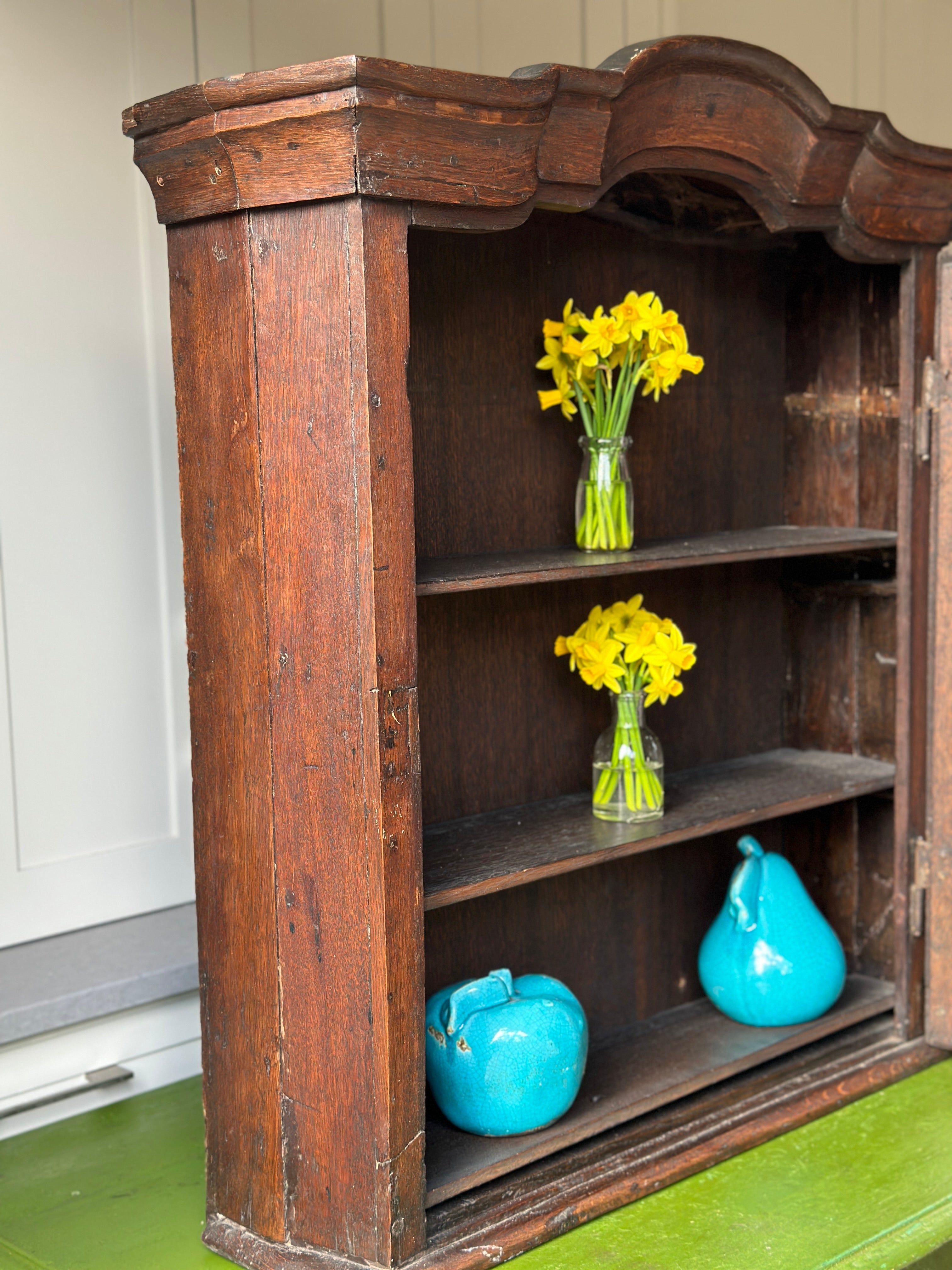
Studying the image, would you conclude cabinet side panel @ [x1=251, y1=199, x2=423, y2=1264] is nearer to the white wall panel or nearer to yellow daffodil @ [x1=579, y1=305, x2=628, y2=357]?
yellow daffodil @ [x1=579, y1=305, x2=628, y2=357]

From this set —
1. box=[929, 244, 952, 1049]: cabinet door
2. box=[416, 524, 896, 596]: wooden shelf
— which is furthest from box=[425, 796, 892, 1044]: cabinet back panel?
box=[416, 524, 896, 596]: wooden shelf

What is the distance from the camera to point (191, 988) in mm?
2520

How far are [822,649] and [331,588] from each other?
1.47 metres

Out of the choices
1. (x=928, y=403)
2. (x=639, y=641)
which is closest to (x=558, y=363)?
(x=639, y=641)

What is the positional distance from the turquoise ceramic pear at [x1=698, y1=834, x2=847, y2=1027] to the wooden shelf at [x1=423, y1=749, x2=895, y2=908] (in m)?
0.14

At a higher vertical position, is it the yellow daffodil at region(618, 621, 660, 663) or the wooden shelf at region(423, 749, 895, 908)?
the yellow daffodil at region(618, 621, 660, 663)

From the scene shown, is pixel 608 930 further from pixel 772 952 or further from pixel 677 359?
pixel 677 359

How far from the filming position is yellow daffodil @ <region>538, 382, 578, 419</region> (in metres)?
2.39

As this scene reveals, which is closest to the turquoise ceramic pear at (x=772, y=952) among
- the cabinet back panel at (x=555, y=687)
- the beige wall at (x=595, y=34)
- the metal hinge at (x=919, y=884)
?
the metal hinge at (x=919, y=884)

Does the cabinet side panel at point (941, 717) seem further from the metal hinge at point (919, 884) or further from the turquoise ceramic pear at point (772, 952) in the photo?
the turquoise ceramic pear at point (772, 952)

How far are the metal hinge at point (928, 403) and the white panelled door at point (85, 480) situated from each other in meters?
1.40

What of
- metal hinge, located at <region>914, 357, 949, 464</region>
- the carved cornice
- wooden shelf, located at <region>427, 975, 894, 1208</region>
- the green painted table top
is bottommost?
the green painted table top

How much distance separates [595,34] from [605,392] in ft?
3.76

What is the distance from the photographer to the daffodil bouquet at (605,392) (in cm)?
234
